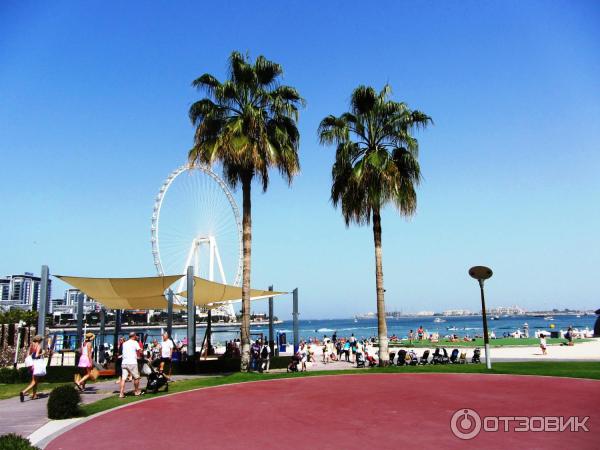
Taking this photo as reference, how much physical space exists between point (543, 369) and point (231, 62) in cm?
1737

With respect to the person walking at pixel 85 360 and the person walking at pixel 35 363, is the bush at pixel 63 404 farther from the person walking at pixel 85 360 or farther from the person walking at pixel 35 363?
the person walking at pixel 85 360

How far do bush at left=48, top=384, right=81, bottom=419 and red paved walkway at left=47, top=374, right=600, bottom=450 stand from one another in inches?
27.7

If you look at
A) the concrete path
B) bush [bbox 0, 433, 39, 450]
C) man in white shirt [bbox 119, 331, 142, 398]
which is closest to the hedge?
the concrete path

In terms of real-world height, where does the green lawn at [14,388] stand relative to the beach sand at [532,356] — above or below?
above

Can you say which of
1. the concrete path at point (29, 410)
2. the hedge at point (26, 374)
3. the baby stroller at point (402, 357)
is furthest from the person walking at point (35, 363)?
the baby stroller at point (402, 357)

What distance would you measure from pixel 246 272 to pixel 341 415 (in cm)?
1080

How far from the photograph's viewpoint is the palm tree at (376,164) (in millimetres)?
21438

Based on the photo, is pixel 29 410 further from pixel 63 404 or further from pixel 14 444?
pixel 14 444

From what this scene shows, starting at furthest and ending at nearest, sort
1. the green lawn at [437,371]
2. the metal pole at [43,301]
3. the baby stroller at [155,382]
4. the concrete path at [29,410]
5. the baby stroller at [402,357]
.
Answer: the baby stroller at [402,357]
the metal pole at [43,301]
the green lawn at [437,371]
the baby stroller at [155,382]
the concrete path at [29,410]

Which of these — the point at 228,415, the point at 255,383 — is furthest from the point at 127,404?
the point at 255,383

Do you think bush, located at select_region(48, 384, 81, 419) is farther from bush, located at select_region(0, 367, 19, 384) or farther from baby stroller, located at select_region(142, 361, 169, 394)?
bush, located at select_region(0, 367, 19, 384)

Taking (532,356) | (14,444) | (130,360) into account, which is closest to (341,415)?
(14,444)

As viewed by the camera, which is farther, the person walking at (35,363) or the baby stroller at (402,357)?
the baby stroller at (402,357)

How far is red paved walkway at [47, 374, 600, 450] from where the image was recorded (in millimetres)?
8109
